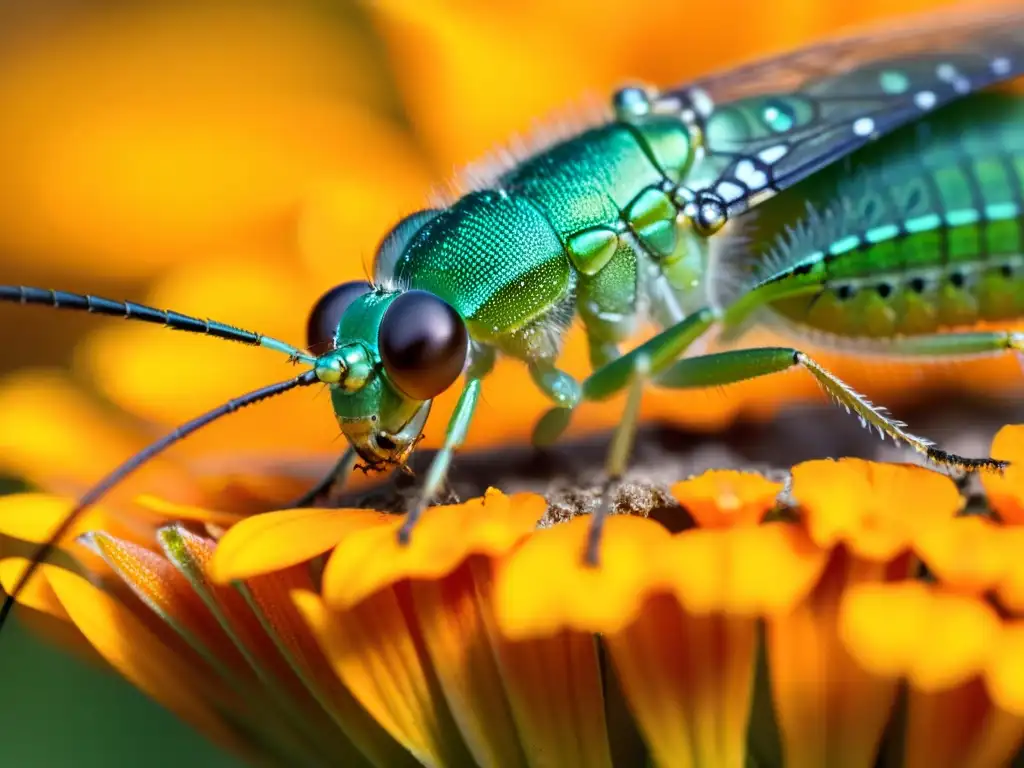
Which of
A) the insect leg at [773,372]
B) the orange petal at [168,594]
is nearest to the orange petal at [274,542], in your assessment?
the orange petal at [168,594]

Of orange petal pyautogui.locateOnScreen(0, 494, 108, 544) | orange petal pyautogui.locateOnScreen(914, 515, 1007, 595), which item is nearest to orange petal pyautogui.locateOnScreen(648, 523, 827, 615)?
orange petal pyautogui.locateOnScreen(914, 515, 1007, 595)

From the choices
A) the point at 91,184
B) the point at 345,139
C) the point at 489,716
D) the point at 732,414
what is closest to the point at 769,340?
the point at 732,414

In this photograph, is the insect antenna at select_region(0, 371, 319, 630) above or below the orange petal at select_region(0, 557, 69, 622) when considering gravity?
above

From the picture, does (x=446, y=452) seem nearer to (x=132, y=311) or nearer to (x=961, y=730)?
(x=132, y=311)

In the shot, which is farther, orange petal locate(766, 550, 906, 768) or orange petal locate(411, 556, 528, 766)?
orange petal locate(411, 556, 528, 766)

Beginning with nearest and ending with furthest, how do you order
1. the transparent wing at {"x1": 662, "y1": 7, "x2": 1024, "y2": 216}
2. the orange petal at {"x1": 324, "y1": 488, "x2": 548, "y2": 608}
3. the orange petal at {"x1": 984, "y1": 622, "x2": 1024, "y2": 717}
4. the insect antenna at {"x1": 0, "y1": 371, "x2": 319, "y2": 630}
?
the orange petal at {"x1": 984, "y1": 622, "x2": 1024, "y2": 717}, the orange petal at {"x1": 324, "y1": 488, "x2": 548, "y2": 608}, the insect antenna at {"x1": 0, "y1": 371, "x2": 319, "y2": 630}, the transparent wing at {"x1": 662, "y1": 7, "x2": 1024, "y2": 216}

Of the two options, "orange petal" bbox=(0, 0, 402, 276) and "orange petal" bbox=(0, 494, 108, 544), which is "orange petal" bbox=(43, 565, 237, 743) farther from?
"orange petal" bbox=(0, 0, 402, 276)

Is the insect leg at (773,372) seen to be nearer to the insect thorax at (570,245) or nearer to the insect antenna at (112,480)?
the insect thorax at (570,245)
